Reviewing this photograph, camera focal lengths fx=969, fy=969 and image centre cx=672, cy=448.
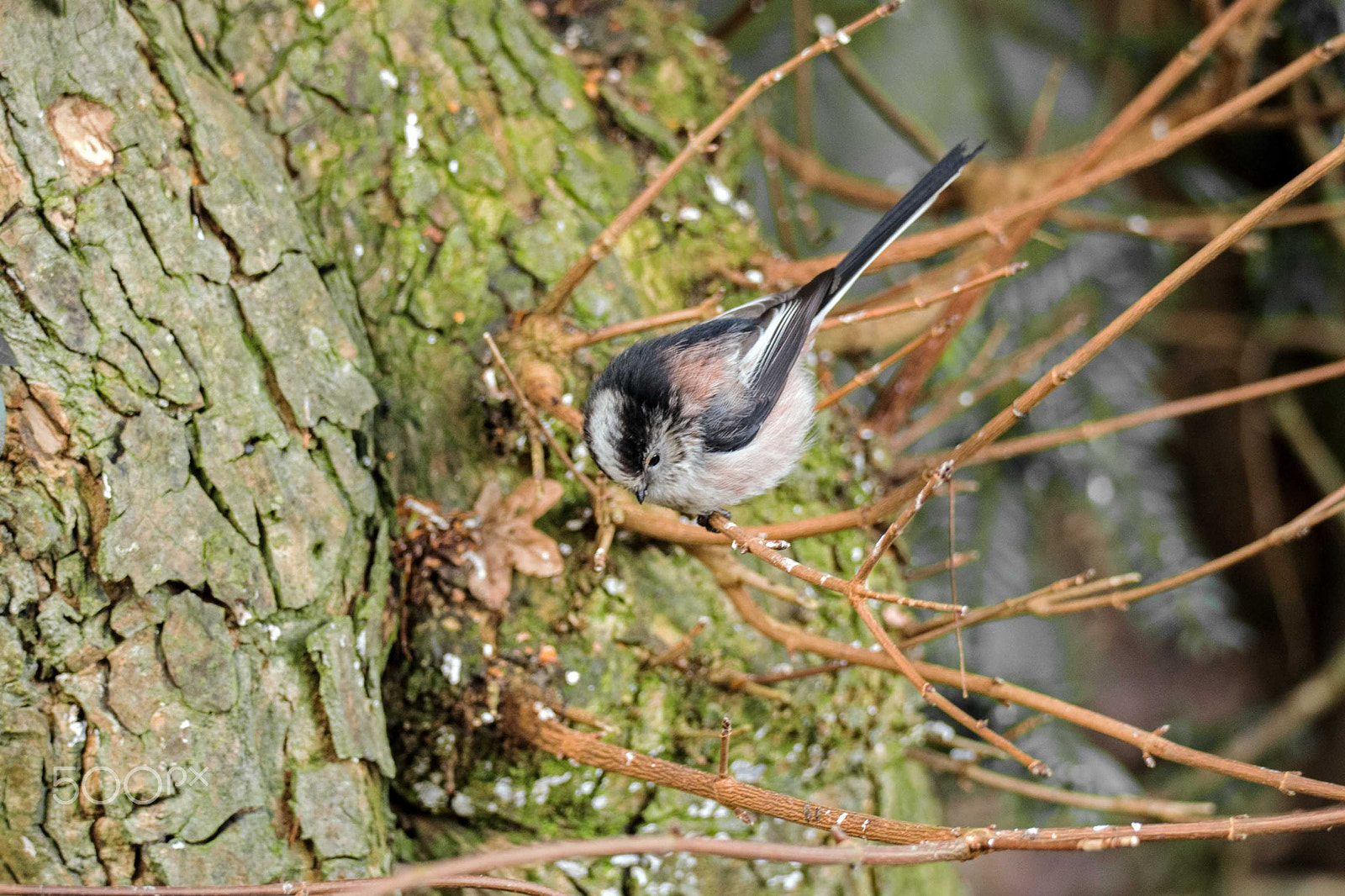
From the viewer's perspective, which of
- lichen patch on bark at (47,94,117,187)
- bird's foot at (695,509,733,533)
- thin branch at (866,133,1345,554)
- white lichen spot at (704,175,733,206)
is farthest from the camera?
white lichen spot at (704,175,733,206)

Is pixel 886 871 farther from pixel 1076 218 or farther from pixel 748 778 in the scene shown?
pixel 1076 218

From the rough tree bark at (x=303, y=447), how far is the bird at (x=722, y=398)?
0.51ft

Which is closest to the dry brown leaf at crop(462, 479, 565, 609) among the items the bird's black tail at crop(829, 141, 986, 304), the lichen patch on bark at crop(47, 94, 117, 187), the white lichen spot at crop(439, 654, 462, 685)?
the white lichen spot at crop(439, 654, 462, 685)

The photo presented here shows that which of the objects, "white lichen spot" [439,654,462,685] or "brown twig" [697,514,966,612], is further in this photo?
"white lichen spot" [439,654,462,685]

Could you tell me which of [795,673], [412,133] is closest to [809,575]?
[795,673]

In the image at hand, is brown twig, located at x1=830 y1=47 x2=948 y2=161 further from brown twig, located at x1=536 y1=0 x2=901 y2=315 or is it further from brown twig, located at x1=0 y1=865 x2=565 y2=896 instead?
brown twig, located at x1=0 y1=865 x2=565 y2=896

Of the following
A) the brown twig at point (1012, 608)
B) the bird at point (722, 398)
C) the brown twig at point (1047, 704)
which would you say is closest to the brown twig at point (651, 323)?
the bird at point (722, 398)

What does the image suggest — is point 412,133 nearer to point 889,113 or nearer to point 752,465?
point 752,465

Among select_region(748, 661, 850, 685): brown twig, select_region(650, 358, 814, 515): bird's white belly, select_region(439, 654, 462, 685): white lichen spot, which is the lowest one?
select_region(439, 654, 462, 685): white lichen spot

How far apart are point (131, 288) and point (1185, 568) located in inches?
93.3
